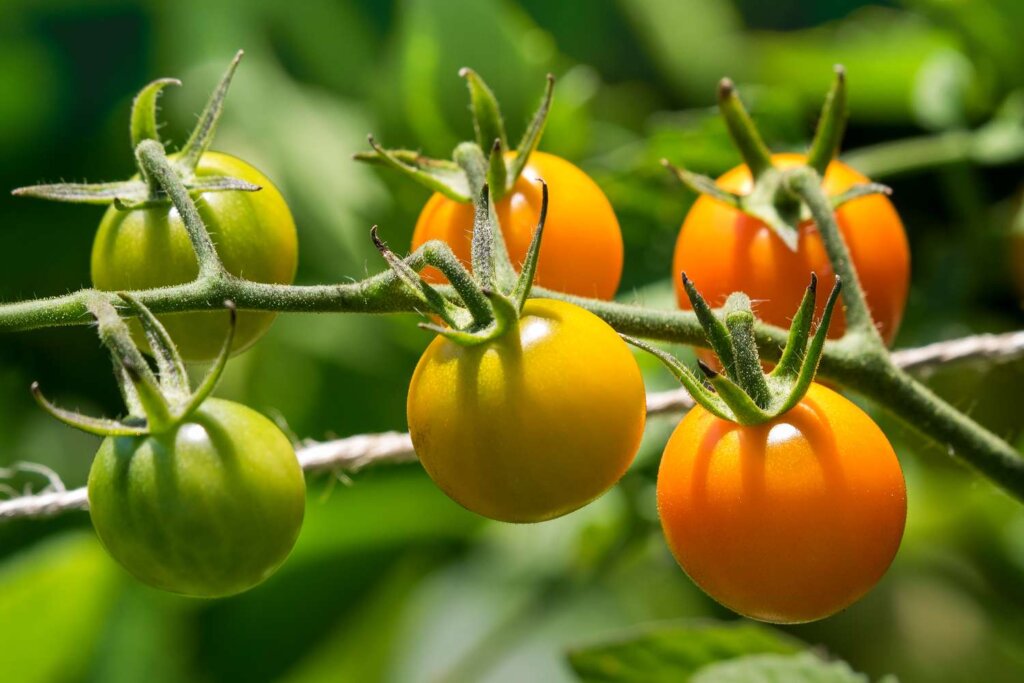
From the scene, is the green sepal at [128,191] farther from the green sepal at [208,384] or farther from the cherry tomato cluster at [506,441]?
the green sepal at [208,384]

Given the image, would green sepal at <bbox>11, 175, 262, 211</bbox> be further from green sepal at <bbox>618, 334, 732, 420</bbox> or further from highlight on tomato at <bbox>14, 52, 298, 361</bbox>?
green sepal at <bbox>618, 334, 732, 420</bbox>

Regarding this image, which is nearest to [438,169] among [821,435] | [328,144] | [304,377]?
[821,435]

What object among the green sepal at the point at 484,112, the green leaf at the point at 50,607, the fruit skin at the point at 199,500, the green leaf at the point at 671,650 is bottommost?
the green leaf at the point at 50,607

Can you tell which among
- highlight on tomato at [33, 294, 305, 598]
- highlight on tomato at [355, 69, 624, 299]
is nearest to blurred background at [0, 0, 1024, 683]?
highlight on tomato at [355, 69, 624, 299]

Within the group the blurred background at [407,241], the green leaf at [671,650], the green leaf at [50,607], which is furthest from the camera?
the blurred background at [407,241]

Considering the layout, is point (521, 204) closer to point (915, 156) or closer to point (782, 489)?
point (782, 489)

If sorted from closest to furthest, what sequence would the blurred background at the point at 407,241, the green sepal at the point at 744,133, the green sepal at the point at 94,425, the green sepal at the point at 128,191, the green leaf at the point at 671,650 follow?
1. the green sepal at the point at 94,425
2. the green sepal at the point at 128,191
3. the green sepal at the point at 744,133
4. the green leaf at the point at 671,650
5. the blurred background at the point at 407,241

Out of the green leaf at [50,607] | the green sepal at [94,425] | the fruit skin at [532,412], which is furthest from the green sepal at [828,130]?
the green leaf at [50,607]
